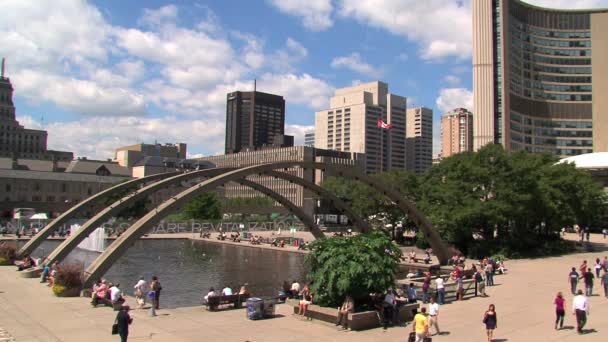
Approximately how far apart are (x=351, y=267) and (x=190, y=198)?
13.0 meters

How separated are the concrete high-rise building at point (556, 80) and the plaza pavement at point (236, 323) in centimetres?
9427

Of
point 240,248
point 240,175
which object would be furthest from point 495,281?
point 240,248

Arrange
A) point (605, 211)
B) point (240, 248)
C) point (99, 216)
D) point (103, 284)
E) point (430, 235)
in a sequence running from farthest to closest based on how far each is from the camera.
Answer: point (605, 211)
point (240, 248)
point (430, 235)
point (99, 216)
point (103, 284)

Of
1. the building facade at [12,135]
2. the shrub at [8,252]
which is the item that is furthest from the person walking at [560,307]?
the building facade at [12,135]

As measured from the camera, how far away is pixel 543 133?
120m

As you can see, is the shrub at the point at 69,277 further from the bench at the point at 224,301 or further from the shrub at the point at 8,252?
the shrub at the point at 8,252

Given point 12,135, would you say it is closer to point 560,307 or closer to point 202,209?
point 202,209

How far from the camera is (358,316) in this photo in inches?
742

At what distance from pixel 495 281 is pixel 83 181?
99542 millimetres

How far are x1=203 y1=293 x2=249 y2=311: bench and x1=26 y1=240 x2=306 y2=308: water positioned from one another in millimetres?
4366

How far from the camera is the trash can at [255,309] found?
20.1m

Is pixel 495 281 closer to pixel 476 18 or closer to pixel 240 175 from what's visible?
pixel 240 175

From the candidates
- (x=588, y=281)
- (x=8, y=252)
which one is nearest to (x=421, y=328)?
(x=588, y=281)

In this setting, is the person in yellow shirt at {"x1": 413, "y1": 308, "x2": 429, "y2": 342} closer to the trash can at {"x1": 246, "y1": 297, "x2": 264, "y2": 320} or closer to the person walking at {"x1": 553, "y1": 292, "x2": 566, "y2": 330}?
the person walking at {"x1": 553, "y1": 292, "x2": 566, "y2": 330}
